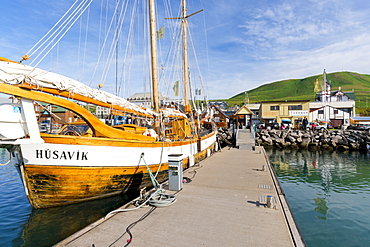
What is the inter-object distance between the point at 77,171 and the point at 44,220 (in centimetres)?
197

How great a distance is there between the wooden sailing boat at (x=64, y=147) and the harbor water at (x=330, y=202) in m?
7.09

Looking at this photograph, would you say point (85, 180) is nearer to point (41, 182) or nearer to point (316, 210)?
point (41, 182)

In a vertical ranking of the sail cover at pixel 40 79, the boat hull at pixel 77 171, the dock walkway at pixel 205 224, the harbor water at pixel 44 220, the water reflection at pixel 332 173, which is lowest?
the water reflection at pixel 332 173

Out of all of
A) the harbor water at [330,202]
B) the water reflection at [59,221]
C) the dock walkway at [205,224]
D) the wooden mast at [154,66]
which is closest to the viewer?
the dock walkway at [205,224]

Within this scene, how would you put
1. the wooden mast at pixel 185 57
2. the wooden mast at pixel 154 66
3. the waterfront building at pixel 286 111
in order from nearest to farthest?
the wooden mast at pixel 154 66 < the wooden mast at pixel 185 57 < the waterfront building at pixel 286 111

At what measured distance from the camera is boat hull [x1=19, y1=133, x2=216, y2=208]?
6945 mm

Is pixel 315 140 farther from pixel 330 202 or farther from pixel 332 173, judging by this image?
pixel 330 202

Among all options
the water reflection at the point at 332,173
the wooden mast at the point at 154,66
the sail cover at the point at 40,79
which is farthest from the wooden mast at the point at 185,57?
the sail cover at the point at 40,79

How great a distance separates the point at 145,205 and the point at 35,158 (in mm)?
3999

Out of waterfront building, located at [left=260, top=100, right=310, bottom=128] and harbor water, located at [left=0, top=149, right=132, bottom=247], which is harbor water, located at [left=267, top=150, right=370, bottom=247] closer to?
harbor water, located at [left=0, top=149, right=132, bottom=247]

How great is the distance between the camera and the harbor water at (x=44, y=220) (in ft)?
20.7

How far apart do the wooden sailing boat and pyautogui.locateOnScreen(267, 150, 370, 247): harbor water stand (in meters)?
7.09

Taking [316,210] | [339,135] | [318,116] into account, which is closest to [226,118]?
[318,116]

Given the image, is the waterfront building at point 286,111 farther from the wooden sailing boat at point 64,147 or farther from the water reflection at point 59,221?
the water reflection at point 59,221
